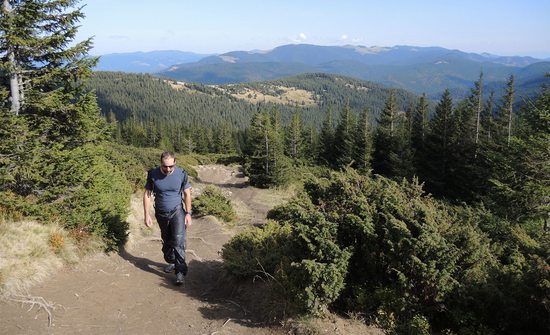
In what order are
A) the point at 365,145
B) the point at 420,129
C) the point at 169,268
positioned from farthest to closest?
the point at 420,129 < the point at 365,145 < the point at 169,268

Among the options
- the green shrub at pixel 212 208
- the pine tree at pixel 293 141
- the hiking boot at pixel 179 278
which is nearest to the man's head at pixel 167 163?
the hiking boot at pixel 179 278

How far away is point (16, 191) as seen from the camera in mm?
7773

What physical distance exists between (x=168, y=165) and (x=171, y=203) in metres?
0.73

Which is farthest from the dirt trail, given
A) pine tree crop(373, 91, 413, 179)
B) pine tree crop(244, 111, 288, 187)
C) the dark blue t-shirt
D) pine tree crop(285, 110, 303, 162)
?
pine tree crop(285, 110, 303, 162)

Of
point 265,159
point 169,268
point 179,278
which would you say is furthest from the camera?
point 265,159

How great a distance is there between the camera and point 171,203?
687 centimetres

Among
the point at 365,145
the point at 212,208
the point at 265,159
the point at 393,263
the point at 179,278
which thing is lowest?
the point at 265,159

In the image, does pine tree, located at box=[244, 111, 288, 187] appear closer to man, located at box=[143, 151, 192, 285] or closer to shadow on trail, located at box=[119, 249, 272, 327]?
shadow on trail, located at box=[119, 249, 272, 327]

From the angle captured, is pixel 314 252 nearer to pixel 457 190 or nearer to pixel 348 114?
pixel 457 190

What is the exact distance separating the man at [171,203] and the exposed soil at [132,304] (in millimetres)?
666

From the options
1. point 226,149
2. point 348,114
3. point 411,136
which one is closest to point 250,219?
point 411,136

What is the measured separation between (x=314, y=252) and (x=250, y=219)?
1370 centimetres

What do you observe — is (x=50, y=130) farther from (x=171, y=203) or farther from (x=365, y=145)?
(x=365, y=145)

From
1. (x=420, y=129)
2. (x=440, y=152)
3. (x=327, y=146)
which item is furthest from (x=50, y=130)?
(x=327, y=146)
